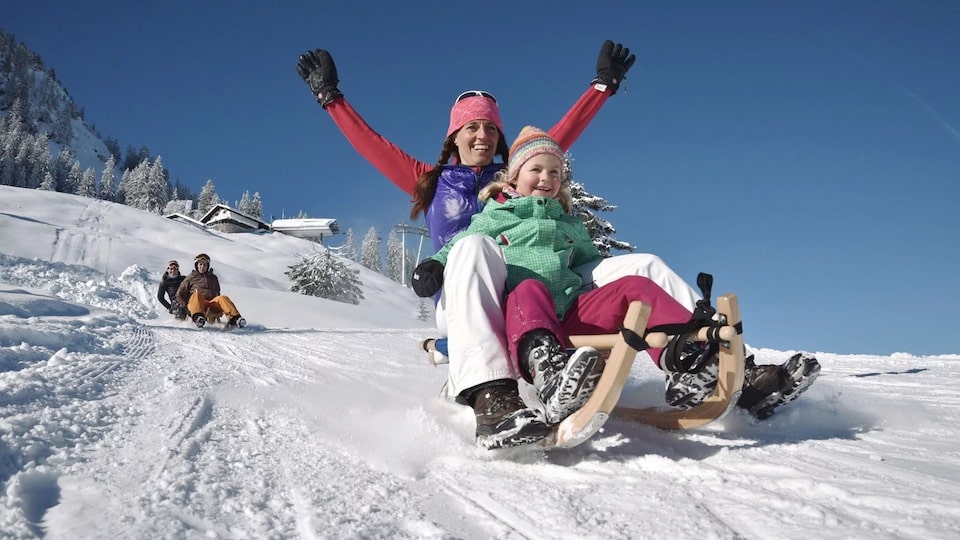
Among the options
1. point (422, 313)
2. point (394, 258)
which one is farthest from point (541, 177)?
point (394, 258)

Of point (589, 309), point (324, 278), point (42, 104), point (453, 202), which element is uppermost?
point (42, 104)

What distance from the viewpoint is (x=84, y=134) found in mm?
125625

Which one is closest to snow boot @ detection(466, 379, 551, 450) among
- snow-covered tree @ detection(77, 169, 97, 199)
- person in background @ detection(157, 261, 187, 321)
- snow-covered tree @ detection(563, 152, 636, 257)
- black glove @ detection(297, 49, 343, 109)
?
black glove @ detection(297, 49, 343, 109)

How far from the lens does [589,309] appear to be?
91.5 inches

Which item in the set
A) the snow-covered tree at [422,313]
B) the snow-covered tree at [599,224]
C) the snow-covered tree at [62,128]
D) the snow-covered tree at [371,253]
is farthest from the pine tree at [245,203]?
Answer: the snow-covered tree at [62,128]

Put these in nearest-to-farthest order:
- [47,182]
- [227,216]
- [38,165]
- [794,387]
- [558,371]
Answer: [558,371] < [794,387] < [227,216] < [47,182] < [38,165]

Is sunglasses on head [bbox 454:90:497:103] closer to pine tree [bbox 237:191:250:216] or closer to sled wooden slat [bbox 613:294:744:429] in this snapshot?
sled wooden slat [bbox 613:294:744:429]

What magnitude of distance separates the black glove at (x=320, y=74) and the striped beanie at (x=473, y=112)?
2.61 feet

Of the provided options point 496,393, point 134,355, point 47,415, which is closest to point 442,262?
point 496,393

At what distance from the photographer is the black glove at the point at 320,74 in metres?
3.56

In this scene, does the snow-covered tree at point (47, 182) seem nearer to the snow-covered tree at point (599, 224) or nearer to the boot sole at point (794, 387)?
the snow-covered tree at point (599, 224)

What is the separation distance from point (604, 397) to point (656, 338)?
267mm

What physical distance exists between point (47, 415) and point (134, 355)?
2.62 m

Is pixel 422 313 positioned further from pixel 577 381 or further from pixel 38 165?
pixel 38 165
